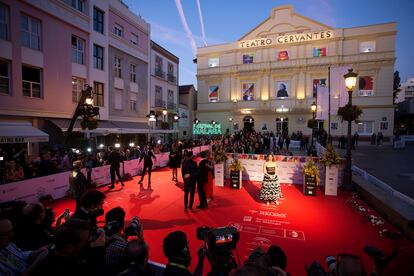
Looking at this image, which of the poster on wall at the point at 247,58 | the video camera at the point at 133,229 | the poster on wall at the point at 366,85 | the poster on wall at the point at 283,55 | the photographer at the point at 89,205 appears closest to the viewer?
the video camera at the point at 133,229

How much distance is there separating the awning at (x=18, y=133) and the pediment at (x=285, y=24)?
32006 millimetres

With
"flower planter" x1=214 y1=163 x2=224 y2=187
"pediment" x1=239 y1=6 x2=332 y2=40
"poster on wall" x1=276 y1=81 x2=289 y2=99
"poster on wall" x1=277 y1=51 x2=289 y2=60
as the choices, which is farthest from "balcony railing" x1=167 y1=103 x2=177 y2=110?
"flower planter" x1=214 y1=163 x2=224 y2=187

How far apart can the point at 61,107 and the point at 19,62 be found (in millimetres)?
3399

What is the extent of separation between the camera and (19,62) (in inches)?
508

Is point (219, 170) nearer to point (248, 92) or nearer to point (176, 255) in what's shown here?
point (176, 255)

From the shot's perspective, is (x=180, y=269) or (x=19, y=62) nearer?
(x=180, y=269)

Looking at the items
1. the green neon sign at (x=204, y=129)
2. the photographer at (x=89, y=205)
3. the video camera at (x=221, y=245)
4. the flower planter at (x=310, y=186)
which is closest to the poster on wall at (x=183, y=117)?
the green neon sign at (x=204, y=129)

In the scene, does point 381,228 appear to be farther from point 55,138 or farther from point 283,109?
point 283,109

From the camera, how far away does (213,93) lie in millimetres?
38438

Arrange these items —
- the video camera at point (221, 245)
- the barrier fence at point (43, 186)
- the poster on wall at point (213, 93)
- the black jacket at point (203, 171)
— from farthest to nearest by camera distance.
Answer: the poster on wall at point (213, 93) < the black jacket at point (203, 171) < the barrier fence at point (43, 186) < the video camera at point (221, 245)

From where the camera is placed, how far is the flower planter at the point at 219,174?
1108cm

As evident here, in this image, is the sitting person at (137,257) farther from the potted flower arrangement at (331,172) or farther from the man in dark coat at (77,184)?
the potted flower arrangement at (331,172)

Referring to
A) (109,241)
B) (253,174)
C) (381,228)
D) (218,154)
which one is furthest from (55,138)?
(381,228)

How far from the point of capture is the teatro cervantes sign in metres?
31.8
